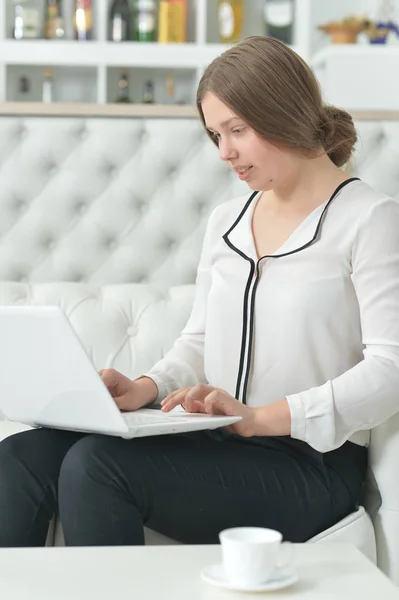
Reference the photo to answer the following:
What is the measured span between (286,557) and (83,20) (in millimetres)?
4040

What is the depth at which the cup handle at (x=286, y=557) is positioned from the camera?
1007 millimetres

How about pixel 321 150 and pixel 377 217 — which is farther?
pixel 321 150

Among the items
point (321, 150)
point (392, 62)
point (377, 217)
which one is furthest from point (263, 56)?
point (392, 62)

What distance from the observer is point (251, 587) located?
952mm

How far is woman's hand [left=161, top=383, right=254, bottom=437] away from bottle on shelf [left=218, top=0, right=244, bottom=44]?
365 cm

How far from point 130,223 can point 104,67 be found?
225cm

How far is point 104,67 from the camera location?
4617mm

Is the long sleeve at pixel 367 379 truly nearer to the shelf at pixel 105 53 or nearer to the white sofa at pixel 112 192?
the white sofa at pixel 112 192

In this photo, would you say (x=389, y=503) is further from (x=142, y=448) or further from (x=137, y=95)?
(x=137, y=95)

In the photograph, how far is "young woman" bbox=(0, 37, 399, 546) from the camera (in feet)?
4.45

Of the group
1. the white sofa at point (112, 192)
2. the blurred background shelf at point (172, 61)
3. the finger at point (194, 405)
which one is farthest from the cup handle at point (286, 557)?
the blurred background shelf at point (172, 61)

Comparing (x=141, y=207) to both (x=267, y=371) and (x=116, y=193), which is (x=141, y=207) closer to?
(x=116, y=193)

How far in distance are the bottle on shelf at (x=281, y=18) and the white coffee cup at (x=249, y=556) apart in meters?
4.06

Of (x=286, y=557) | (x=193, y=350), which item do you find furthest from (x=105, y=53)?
(x=286, y=557)
